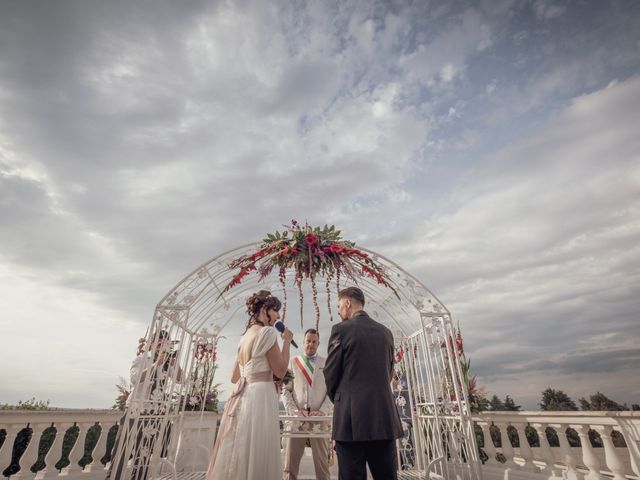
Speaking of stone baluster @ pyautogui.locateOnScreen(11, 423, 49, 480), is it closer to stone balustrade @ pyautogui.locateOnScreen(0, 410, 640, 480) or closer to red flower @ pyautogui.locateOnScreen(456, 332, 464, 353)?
stone balustrade @ pyautogui.locateOnScreen(0, 410, 640, 480)

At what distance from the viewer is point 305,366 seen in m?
5.12

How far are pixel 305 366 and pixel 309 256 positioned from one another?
1.84 metres

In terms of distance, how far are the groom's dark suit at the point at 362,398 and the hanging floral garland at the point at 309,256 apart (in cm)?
202

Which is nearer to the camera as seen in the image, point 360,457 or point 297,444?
point 360,457

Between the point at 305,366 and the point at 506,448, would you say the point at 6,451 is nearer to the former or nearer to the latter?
the point at 305,366

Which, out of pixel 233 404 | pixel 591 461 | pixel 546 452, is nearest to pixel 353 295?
pixel 233 404

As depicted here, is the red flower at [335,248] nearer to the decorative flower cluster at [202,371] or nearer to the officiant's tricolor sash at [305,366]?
the officiant's tricolor sash at [305,366]

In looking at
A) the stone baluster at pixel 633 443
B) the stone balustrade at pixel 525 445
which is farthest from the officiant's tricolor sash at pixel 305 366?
the stone baluster at pixel 633 443

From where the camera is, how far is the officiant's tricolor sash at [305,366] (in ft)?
16.6

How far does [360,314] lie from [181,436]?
5.61 metres

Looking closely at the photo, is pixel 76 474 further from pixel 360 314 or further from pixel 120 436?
pixel 360 314

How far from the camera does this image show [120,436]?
4344mm

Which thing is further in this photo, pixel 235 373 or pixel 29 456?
pixel 29 456

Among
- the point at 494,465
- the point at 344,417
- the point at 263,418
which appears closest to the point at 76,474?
the point at 263,418
